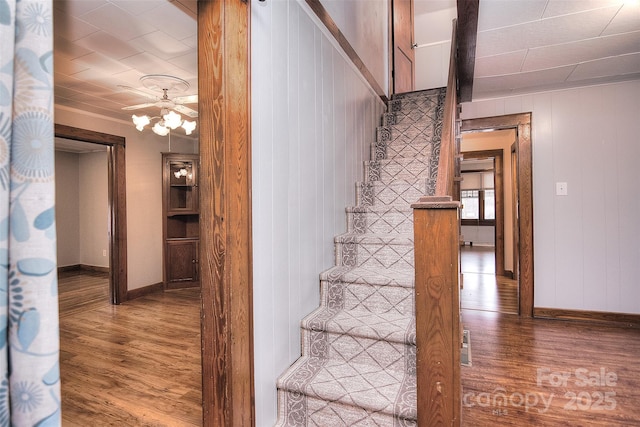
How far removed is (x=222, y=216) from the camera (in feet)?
4.39

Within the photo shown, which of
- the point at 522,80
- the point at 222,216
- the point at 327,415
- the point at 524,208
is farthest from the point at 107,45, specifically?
the point at 524,208

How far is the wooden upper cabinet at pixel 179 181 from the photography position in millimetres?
5168

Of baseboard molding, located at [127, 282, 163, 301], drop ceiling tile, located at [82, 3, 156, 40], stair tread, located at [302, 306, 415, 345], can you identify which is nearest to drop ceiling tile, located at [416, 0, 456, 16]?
drop ceiling tile, located at [82, 3, 156, 40]

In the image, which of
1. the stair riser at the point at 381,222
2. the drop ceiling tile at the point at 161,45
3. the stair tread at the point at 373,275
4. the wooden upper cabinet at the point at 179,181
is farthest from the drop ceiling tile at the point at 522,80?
the wooden upper cabinet at the point at 179,181

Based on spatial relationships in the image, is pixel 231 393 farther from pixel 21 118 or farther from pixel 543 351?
pixel 543 351

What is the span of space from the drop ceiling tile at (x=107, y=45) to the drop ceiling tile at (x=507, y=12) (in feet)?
8.59

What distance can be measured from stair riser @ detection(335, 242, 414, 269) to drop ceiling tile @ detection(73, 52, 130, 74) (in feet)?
8.27

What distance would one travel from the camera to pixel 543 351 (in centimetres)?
271

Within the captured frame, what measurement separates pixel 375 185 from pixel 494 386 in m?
1.72

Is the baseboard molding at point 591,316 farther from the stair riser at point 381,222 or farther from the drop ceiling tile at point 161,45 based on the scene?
the drop ceiling tile at point 161,45

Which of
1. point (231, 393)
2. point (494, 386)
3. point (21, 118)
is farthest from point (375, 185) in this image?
point (21, 118)

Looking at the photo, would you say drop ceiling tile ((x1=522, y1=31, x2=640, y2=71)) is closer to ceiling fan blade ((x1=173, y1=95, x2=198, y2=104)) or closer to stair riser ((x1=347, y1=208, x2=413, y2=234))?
stair riser ((x1=347, y1=208, x2=413, y2=234))

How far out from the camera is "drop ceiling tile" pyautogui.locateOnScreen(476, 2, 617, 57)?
2188 mm

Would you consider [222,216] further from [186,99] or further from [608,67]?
[608,67]
